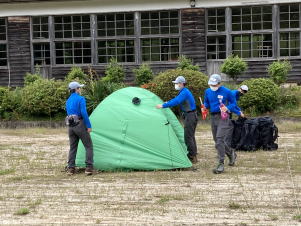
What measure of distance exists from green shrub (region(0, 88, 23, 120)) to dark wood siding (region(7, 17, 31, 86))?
465cm

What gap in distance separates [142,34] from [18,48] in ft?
17.6

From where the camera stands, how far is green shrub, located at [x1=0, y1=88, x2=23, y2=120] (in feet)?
64.1

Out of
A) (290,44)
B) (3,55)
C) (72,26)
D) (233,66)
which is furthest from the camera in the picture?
(3,55)

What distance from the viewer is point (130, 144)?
10898mm

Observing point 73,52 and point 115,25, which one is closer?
point 115,25

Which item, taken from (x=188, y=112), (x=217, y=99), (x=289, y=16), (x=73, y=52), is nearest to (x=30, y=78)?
(x=73, y=52)

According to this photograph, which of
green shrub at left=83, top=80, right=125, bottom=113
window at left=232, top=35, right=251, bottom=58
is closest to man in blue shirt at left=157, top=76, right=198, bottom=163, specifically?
green shrub at left=83, top=80, right=125, bottom=113

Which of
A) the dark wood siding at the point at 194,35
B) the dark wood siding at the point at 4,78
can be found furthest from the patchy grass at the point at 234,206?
the dark wood siding at the point at 4,78

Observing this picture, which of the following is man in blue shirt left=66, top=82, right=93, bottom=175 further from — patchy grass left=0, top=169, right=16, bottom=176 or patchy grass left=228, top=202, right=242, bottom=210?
patchy grass left=228, top=202, right=242, bottom=210

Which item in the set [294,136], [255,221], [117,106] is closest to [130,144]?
[117,106]

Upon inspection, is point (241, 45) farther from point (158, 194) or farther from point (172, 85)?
point (158, 194)

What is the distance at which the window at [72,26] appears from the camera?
24266 mm

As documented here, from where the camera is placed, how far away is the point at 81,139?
10.7 metres

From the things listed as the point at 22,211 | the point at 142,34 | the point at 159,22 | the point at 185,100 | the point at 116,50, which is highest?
the point at 159,22
